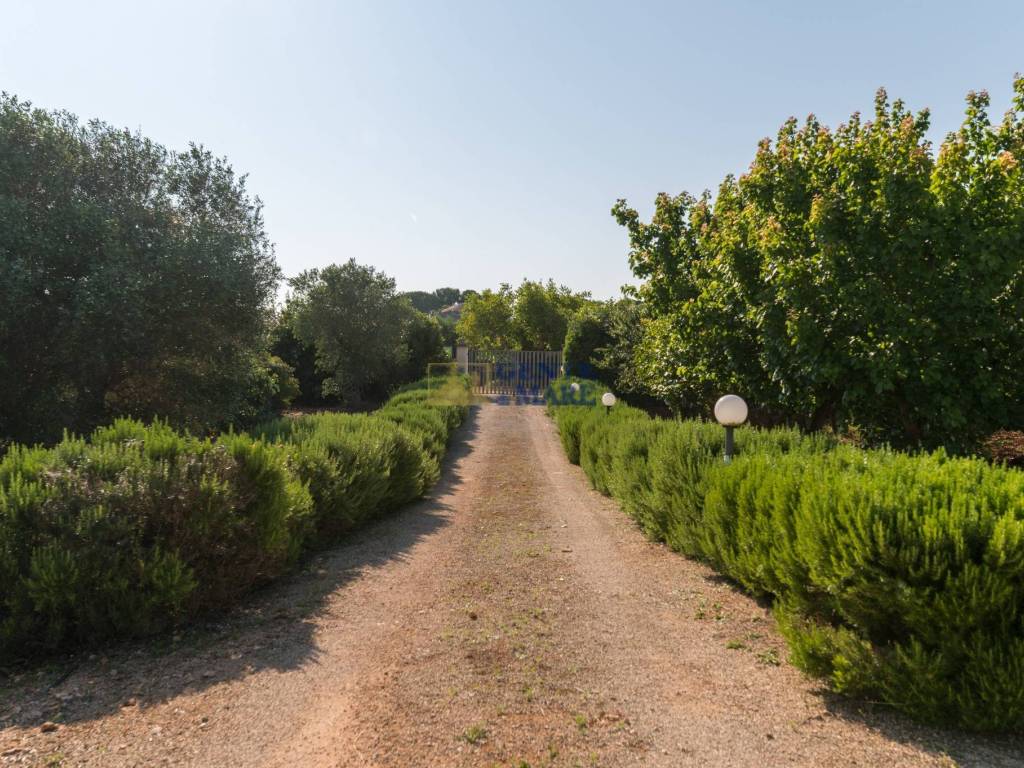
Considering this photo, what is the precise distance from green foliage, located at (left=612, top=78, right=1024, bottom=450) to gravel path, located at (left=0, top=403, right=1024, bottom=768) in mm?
3748

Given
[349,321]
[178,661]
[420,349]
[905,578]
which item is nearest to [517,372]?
[420,349]

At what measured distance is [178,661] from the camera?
3578mm

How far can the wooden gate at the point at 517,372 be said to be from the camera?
26.5 m

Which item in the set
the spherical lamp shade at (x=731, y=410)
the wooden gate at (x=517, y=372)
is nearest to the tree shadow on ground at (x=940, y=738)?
the spherical lamp shade at (x=731, y=410)

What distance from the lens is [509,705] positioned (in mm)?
2926

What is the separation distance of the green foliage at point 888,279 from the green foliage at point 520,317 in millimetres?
26236

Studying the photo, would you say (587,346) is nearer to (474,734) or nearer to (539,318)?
(539,318)

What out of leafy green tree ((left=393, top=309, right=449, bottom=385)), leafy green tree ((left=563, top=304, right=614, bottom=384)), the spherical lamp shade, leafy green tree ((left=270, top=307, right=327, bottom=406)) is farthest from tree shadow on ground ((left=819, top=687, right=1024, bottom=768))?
leafy green tree ((left=393, top=309, right=449, bottom=385))

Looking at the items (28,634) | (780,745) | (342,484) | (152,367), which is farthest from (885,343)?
(152,367)

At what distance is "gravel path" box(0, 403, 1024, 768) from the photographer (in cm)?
255

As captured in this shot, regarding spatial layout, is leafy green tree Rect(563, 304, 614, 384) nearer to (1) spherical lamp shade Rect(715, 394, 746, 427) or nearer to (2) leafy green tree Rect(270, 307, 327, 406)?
(2) leafy green tree Rect(270, 307, 327, 406)

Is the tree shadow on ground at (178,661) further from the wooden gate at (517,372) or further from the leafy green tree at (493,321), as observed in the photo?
the leafy green tree at (493,321)

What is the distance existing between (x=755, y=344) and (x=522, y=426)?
10.9 meters

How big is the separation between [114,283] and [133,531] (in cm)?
692
